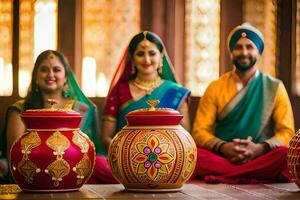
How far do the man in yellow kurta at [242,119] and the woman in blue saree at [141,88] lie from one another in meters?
0.20

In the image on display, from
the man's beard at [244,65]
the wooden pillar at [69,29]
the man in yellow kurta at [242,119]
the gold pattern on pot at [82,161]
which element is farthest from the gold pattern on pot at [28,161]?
the wooden pillar at [69,29]

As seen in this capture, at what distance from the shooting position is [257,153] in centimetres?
533

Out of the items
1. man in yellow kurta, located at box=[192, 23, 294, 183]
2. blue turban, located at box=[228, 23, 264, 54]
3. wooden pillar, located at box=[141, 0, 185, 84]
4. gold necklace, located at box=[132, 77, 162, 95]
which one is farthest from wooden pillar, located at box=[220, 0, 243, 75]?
gold necklace, located at box=[132, 77, 162, 95]

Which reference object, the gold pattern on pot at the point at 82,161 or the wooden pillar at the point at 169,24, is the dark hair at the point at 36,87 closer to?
the wooden pillar at the point at 169,24

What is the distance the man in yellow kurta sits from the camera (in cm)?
533

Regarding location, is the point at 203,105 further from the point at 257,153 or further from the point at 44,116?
the point at 44,116

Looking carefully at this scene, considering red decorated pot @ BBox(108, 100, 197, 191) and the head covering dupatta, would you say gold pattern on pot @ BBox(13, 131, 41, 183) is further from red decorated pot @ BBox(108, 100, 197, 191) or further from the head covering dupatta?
the head covering dupatta

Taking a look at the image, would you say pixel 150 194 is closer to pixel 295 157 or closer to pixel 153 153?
pixel 153 153

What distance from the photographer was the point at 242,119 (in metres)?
5.62

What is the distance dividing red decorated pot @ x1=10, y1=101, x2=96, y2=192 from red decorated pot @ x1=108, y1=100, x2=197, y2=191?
0.45 ft

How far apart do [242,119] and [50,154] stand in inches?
107

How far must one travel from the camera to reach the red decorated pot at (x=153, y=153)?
3.19m

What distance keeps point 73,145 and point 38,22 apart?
3.95 metres

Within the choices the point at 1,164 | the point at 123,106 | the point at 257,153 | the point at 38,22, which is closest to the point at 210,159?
the point at 257,153
